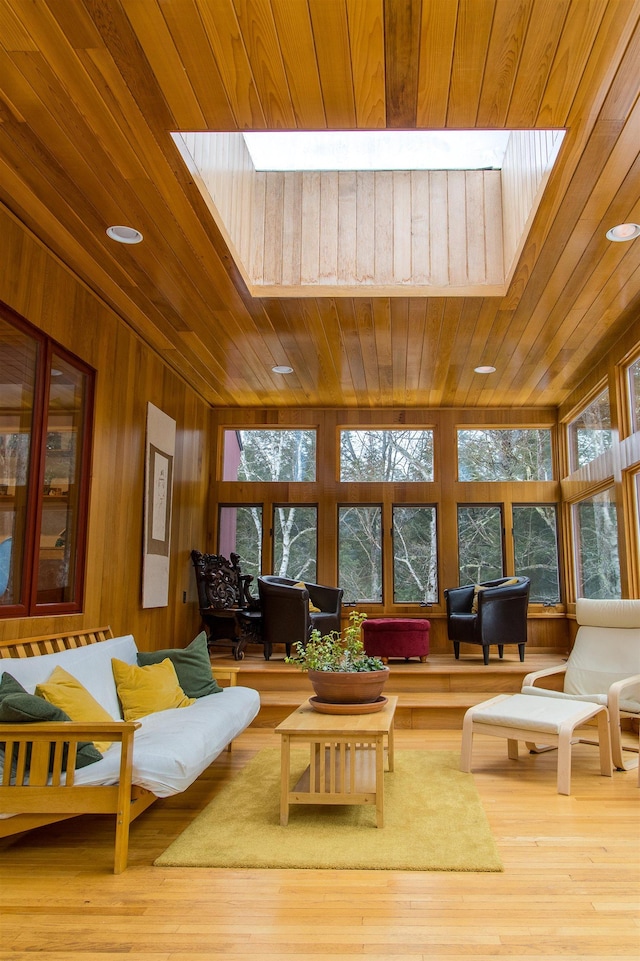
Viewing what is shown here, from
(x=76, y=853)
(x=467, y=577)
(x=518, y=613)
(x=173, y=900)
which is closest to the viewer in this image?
(x=173, y=900)

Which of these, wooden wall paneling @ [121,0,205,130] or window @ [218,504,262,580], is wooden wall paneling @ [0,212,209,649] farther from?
window @ [218,504,262,580]

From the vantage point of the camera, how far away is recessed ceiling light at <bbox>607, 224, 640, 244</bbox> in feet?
13.4

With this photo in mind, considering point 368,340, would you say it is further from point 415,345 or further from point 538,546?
point 538,546

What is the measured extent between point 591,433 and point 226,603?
12.6 feet

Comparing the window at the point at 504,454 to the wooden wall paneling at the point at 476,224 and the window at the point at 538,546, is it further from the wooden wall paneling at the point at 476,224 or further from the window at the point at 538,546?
the wooden wall paneling at the point at 476,224

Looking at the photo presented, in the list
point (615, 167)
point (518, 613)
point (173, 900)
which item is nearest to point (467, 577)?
point (518, 613)

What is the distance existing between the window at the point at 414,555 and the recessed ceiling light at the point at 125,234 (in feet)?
15.4

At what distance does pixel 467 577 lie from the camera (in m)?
8.05

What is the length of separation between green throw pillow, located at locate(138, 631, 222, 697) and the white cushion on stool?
166 centimetres

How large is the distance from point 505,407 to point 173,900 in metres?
6.52

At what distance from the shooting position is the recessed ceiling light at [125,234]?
4.11 metres

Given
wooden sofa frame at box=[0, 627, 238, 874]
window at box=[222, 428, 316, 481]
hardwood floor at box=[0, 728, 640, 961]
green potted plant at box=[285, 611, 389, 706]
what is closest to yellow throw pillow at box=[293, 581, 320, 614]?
window at box=[222, 428, 316, 481]

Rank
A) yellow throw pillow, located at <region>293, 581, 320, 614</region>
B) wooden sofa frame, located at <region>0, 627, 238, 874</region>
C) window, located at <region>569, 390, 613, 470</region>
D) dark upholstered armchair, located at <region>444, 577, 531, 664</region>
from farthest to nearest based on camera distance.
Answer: yellow throw pillow, located at <region>293, 581, 320, 614</region> < dark upholstered armchair, located at <region>444, 577, 531, 664</region> < window, located at <region>569, 390, 613, 470</region> < wooden sofa frame, located at <region>0, 627, 238, 874</region>

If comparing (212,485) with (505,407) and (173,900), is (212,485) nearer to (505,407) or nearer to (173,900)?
(505,407)
